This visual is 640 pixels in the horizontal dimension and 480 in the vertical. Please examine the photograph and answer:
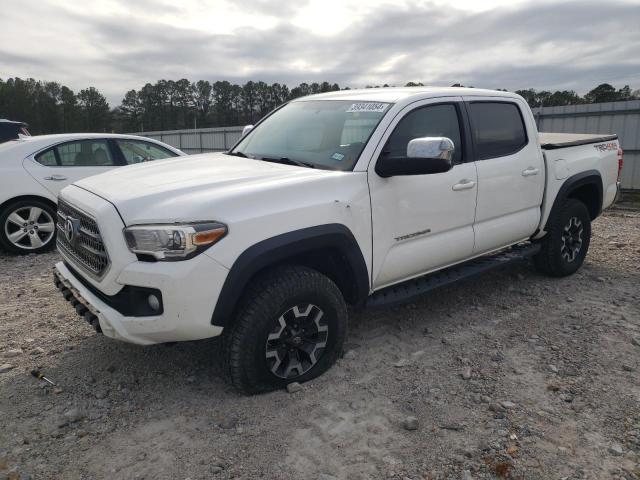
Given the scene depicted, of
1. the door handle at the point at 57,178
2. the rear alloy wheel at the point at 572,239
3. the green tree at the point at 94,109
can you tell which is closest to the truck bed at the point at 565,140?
the rear alloy wheel at the point at 572,239

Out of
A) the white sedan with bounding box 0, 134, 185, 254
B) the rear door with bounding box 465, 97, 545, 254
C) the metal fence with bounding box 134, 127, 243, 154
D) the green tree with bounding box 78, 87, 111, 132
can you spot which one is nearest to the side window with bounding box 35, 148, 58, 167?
the white sedan with bounding box 0, 134, 185, 254

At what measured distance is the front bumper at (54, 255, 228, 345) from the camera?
259 cm

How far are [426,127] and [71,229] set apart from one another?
2578mm

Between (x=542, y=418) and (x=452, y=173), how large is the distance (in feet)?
5.96

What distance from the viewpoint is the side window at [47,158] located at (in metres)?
6.47

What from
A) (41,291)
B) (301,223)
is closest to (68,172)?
(41,291)

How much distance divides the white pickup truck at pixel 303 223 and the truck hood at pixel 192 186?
1cm

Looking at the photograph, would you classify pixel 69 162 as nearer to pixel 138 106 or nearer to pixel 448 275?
pixel 448 275

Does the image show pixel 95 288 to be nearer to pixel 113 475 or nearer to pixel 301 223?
pixel 113 475

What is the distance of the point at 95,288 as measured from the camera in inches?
117

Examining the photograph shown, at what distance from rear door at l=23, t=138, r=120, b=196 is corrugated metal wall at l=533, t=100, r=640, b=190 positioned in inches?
441

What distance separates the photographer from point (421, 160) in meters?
3.17

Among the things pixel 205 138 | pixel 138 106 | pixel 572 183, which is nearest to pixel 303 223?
pixel 572 183

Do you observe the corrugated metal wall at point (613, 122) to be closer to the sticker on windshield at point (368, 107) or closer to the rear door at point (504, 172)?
the rear door at point (504, 172)
